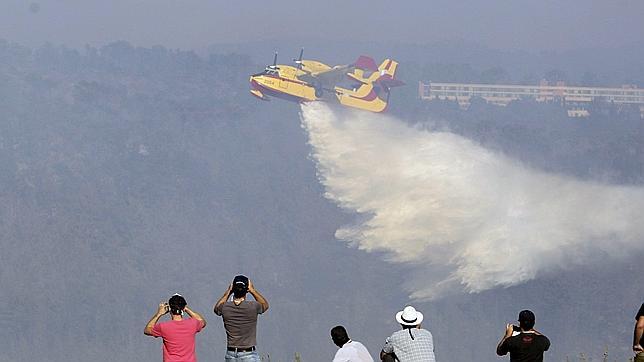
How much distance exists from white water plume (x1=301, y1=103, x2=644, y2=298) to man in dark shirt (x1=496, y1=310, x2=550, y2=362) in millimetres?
38473

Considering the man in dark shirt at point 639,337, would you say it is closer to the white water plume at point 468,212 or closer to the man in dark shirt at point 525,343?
the man in dark shirt at point 525,343

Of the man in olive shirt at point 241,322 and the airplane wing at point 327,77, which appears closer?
the man in olive shirt at point 241,322

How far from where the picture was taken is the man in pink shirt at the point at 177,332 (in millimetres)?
17219

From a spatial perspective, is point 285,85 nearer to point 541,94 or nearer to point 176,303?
point 541,94

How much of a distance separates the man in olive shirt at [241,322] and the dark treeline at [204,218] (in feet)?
188

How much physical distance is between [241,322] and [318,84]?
167 ft

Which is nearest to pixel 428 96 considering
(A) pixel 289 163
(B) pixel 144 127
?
(A) pixel 289 163

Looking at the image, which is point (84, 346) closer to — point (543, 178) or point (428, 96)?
point (428, 96)

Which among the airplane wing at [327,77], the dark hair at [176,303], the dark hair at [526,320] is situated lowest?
the dark hair at [176,303]

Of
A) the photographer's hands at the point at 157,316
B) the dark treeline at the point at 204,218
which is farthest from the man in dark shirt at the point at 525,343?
the dark treeline at the point at 204,218

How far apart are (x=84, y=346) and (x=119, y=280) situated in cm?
522

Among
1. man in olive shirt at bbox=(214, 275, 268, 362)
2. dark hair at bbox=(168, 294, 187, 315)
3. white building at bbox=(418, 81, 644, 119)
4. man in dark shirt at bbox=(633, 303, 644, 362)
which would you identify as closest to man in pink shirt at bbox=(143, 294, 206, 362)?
dark hair at bbox=(168, 294, 187, 315)

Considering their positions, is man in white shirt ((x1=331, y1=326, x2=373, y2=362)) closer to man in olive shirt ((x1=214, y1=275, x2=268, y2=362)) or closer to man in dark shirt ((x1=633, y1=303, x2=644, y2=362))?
man in olive shirt ((x1=214, y1=275, x2=268, y2=362))

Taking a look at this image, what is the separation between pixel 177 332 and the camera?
1734 centimetres
